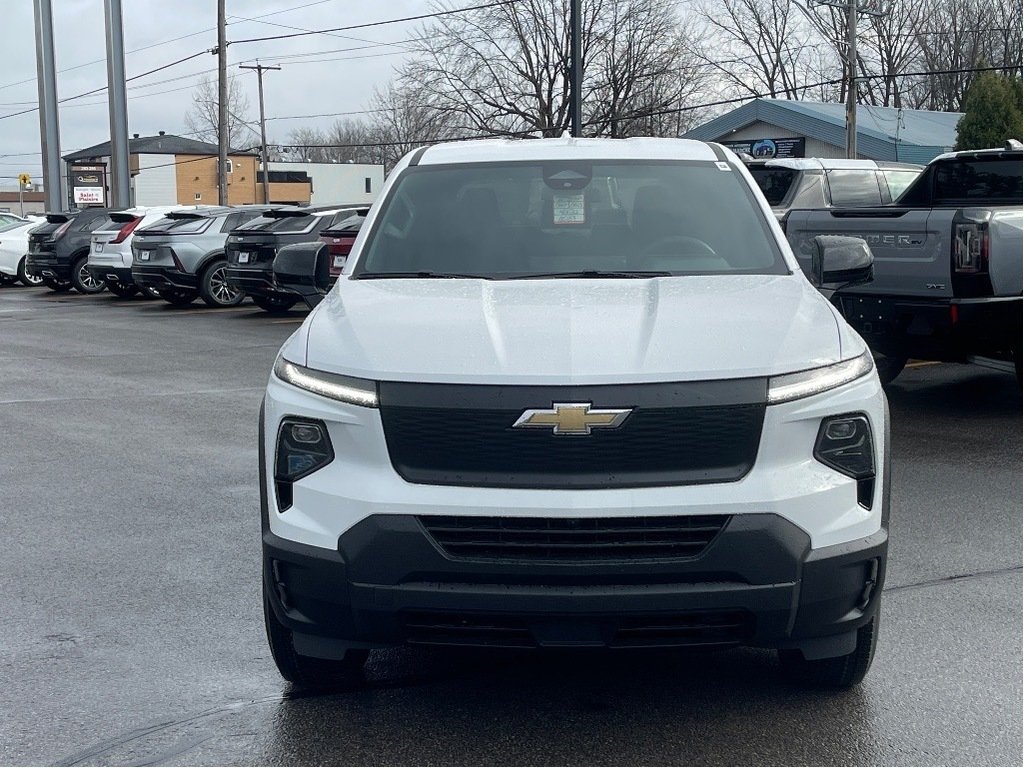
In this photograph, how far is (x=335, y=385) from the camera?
3.62 m

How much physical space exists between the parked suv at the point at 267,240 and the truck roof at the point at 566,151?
1267 centimetres

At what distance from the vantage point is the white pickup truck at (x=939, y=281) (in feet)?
28.1

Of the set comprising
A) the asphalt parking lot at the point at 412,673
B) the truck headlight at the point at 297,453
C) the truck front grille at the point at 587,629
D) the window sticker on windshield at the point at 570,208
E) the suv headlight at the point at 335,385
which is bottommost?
the asphalt parking lot at the point at 412,673

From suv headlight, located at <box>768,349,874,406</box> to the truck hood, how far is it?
26mm

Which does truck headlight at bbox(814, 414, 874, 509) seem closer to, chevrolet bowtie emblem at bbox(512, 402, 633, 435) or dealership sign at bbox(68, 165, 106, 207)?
chevrolet bowtie emblem at bbox(512, 402, 633, 435)

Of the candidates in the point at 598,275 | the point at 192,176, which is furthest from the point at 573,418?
the point at 192,176

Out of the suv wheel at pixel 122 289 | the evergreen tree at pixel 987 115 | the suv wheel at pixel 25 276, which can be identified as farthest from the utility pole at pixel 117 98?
the evergreen tree at pixel 987 115

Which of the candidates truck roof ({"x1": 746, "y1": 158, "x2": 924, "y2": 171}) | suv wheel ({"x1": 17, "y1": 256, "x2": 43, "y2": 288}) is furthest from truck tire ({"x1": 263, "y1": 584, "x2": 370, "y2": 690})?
suv wheel ({"x1": 17, "y1": 256, "x2": 43, "y2": 288})

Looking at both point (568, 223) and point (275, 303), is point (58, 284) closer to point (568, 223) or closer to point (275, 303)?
point (275, 303)

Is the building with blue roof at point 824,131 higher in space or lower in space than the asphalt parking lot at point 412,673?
higher

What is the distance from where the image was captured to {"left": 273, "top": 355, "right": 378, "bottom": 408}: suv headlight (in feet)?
11.7

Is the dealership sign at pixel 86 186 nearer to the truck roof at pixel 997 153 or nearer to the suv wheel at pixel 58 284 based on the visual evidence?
the suv wheel at pixel 58 284

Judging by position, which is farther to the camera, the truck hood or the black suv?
the black suv

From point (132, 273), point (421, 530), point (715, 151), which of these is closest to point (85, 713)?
point (421, 530)
